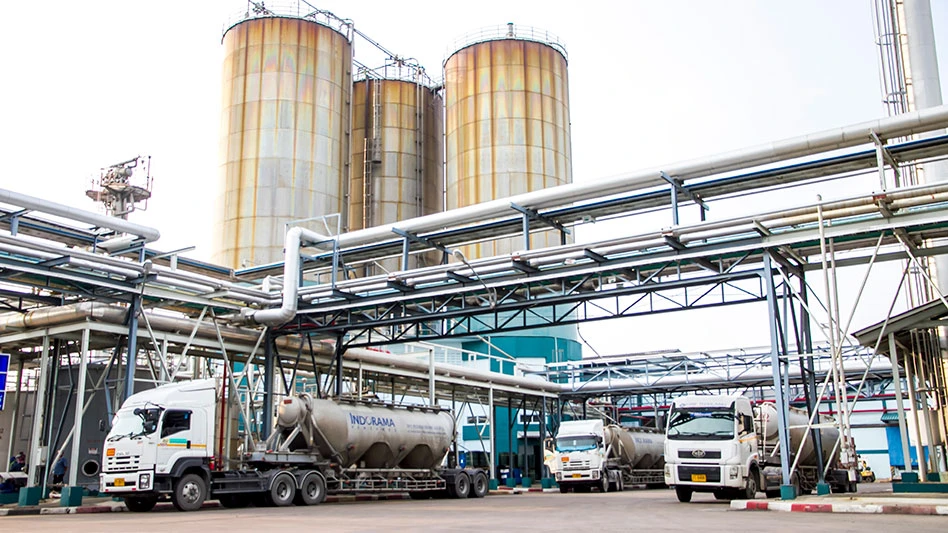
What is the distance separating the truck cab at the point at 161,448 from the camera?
20.8 meters

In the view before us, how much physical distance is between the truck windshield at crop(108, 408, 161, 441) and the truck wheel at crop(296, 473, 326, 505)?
4673 millimetres

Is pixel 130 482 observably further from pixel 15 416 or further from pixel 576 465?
pixel 576 465

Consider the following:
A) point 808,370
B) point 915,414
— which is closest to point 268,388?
point 808,370

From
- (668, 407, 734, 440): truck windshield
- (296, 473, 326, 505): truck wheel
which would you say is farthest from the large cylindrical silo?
(668, 407, 734, 440): truck windshield

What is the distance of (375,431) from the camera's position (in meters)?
26.6

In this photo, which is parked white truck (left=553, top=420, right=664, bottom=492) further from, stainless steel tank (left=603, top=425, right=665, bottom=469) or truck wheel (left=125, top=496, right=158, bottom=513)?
truck wheel (left=125, top=496, right=158, bottom=513)

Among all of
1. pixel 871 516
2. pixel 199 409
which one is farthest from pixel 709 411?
pixel 199 409

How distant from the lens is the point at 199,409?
22.1 metres

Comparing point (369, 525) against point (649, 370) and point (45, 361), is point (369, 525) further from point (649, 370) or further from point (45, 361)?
point (649, 370)

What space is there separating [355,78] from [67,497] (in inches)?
1571

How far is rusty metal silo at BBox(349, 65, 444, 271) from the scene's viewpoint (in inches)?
2083

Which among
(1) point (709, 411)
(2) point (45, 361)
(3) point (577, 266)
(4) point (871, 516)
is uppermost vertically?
(3) point (577, 266)

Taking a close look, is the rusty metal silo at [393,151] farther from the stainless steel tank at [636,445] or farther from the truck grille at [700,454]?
the truck grille at [700,454]

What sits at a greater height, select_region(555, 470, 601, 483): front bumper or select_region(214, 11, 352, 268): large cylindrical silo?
select_region(214, 11, 352, 268): large cylindrical silo
